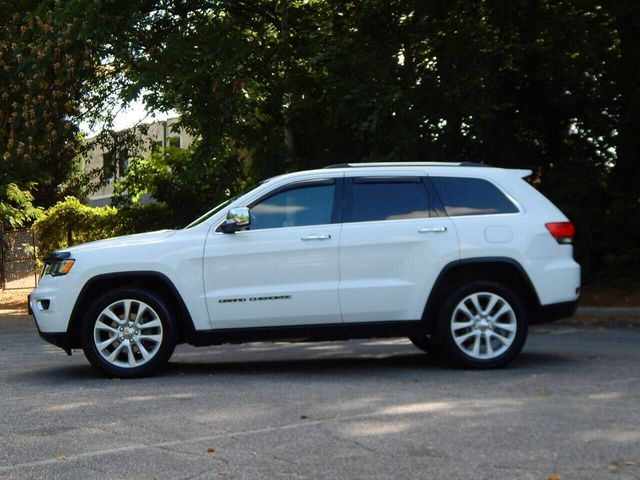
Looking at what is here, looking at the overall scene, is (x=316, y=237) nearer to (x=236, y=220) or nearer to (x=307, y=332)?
(x=236, y=220)

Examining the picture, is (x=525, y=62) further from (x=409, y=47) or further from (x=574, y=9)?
(x=409, y=47)

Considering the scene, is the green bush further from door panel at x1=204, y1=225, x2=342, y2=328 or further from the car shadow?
door panel at x1=204, y1=225, x2=342, y2=328

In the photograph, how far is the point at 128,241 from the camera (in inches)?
388

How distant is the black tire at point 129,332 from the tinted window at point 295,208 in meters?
1.16

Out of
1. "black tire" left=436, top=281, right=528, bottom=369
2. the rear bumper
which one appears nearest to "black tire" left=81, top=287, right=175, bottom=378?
"black tire" left=436, top=281, right=528, bottom=369

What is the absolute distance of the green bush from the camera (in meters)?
26.2

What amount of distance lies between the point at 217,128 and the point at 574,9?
22.4 feet

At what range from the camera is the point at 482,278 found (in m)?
10.0

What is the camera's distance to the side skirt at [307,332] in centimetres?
966

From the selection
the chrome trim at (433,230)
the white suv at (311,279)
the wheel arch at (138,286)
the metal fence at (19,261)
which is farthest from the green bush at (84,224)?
the chrome trim at (433,230)

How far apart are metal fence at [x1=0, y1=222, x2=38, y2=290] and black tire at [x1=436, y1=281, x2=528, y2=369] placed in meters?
20.4

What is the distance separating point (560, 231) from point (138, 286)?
3.84 metres

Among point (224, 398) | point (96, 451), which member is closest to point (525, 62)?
point (224, 398)

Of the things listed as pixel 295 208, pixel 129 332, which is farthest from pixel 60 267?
pixel 295 208
